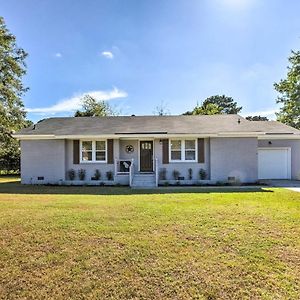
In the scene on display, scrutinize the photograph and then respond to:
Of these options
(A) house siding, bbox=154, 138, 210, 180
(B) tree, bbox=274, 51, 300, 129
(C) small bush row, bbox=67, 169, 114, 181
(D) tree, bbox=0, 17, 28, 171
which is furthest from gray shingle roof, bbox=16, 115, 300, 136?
(B) tree, bbox=274, 51, 300, 129

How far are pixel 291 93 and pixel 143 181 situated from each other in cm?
2241

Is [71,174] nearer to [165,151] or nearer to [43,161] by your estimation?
[43,161]

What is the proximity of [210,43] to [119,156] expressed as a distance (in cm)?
815

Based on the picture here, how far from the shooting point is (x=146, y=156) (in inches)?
701

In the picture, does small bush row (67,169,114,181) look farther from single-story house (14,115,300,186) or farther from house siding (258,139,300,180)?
house siding (258,139,300,180)

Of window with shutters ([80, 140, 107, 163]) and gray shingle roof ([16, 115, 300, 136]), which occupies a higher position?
gray shingle roof ([16, 115, 300, 136])

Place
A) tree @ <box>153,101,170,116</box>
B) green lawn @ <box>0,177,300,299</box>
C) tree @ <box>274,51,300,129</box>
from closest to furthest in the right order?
green lawn @ <box>0,177,300,299</box> < tree @ <box>274,51,300,129</box> < tree @ <box>153,101,170,116</box>

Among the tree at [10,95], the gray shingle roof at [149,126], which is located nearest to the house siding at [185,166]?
the gray shingle roof at [149,126]

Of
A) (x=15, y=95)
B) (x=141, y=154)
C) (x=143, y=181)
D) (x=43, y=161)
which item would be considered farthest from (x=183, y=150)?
(x=15, y=95)

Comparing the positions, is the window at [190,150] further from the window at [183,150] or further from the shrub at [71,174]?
the shrub at [71,174]

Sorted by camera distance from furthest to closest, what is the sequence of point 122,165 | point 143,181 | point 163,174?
point 122,165 → point 163,174 → point 143,181

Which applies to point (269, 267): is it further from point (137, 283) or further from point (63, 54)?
point (63, 54)

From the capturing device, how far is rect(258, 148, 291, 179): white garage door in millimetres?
19375

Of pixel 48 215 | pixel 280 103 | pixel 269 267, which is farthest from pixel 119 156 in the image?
pixel 280 103
